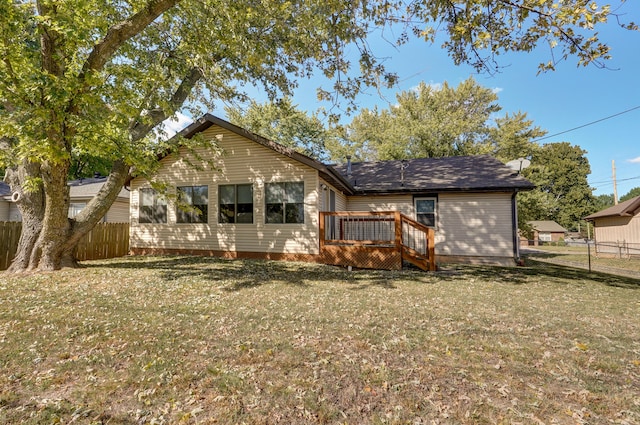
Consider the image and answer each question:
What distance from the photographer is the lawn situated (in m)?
2.30

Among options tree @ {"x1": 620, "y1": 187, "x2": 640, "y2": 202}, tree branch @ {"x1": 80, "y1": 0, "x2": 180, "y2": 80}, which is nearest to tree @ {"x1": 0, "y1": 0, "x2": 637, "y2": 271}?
tree branch @ {"x1": 80, "y1": 0, "x2": 180, "y2": 80}

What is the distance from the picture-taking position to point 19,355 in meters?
3.09

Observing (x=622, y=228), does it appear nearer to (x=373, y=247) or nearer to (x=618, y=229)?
(x=618, y=229)

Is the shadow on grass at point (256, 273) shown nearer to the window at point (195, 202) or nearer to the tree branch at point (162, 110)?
the window at point (195, 202)

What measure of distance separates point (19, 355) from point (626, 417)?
5.63 meters

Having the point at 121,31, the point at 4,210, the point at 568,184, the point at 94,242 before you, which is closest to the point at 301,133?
the point at 94,242

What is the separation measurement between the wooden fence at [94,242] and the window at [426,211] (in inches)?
487

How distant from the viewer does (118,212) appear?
58.5 feet

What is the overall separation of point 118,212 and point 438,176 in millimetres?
18420

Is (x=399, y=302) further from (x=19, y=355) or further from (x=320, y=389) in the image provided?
(x=19, y=355)

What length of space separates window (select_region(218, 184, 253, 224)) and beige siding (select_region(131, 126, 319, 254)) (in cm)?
19

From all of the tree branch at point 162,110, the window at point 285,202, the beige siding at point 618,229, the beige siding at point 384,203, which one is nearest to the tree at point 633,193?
the beige siding at point 618,229

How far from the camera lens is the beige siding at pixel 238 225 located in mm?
10438

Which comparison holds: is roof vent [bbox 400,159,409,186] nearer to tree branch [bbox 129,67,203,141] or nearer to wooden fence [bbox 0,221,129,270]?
tree branch [bbox 129,67,203,141]
